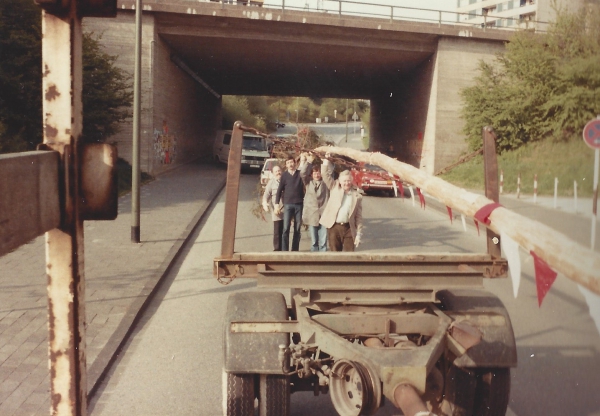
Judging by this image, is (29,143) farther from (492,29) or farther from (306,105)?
(306,105)

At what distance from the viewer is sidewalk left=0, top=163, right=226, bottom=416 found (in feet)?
18.8

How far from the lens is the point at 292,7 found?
31.0 meters

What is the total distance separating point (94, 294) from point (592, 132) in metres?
8.37

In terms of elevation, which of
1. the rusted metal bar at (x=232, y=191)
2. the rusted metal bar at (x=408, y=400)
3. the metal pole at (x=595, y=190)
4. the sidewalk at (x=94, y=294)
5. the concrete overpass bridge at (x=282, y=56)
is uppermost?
the concrete overpass bridge at (x=282, y=56)

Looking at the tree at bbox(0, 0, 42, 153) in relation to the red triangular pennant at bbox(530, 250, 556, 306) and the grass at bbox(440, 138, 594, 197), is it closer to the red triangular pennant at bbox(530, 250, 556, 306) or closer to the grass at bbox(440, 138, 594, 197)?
the grass at bbox(440, 138, 594, 197)

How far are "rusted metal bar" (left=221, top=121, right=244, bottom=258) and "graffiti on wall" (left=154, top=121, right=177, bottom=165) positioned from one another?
84.4ft

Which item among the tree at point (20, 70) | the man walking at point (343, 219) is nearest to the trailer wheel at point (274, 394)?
the man walking at point (343, 219)

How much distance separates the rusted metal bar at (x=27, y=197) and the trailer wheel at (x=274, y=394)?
284cm

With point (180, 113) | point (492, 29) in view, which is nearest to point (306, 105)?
point (180, 113)

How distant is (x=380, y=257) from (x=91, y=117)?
19.6m

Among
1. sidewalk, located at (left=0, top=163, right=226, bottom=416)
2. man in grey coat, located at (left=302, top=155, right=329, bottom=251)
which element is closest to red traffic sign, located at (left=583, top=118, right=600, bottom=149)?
sidewalk, located at (left=0, top=163, right=226, bottom=416)

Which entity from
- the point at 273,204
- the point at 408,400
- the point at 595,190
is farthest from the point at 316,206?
the point at 595,190

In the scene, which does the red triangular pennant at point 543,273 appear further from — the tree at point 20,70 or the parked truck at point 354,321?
the tree at point 20,70

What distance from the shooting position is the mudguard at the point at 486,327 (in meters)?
4.45
